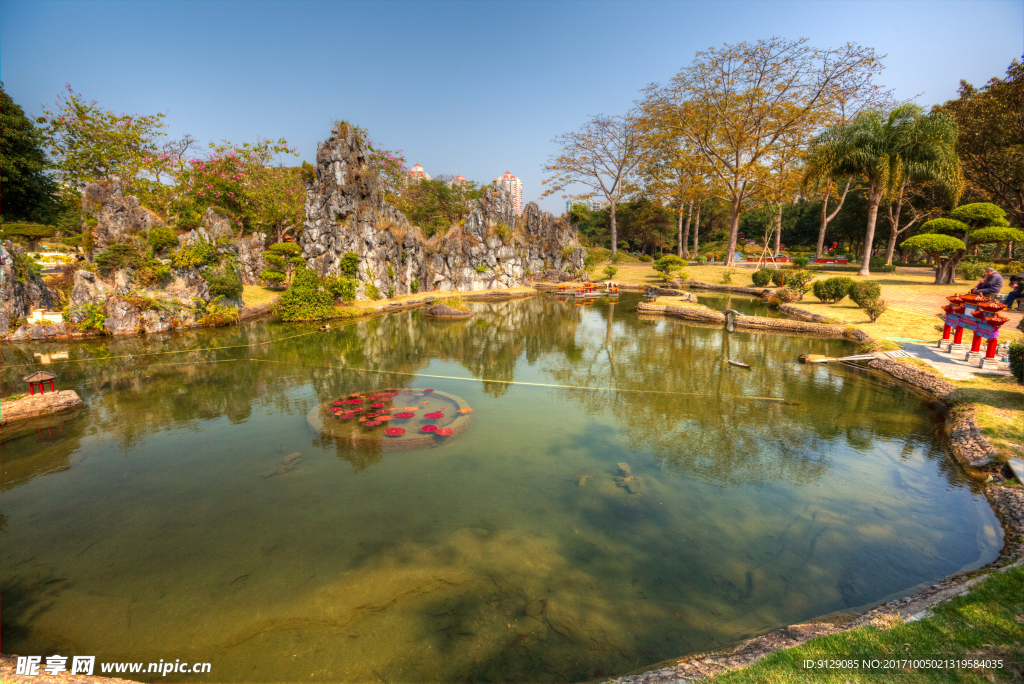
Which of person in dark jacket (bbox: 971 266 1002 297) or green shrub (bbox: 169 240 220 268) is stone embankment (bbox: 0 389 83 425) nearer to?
green shrub (bbox: 169 240 220 268)

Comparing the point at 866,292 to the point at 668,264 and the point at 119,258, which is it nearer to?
the point at 668,264

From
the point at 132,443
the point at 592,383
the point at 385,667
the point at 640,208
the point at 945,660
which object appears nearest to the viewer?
the point at 945,660

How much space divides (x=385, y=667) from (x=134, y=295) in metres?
18.3

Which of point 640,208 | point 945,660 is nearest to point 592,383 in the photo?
point 945,660

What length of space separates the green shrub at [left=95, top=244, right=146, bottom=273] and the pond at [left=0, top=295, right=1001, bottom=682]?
6.76 metres

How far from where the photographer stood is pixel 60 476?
6027 mm

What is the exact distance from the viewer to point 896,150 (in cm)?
2173

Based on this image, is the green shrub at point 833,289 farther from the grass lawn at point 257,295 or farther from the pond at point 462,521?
the grass lawn at point 257,295

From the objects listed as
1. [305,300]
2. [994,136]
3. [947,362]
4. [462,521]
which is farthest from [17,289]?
[994,136]

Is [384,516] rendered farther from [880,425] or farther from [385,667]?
[880,425]

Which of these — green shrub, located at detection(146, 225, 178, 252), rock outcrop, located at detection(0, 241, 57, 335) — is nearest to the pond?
rock outcrop, located at detection(0, 241, 57, 335)

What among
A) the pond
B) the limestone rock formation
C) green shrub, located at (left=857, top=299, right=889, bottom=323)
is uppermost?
the limestone rock formation

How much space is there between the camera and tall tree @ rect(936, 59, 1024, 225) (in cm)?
2241

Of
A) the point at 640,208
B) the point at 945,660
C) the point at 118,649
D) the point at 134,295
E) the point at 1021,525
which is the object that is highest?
the point at 640,208
